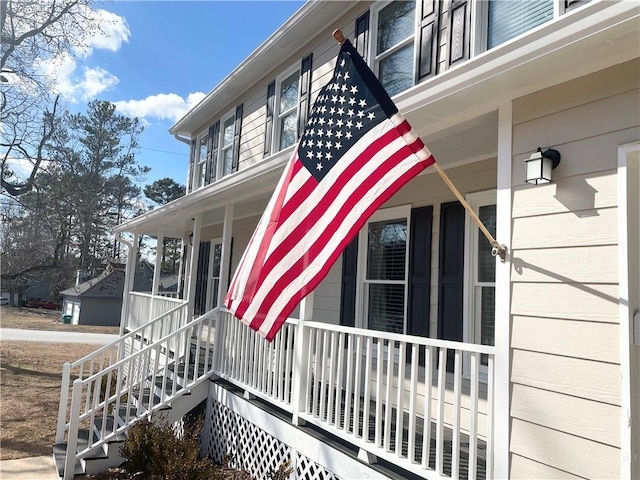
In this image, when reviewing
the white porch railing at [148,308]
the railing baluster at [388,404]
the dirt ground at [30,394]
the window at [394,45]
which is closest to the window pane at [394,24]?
the window at [394,45]

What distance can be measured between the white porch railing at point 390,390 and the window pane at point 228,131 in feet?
16.5

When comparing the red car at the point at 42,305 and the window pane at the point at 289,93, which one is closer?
the window pane at the point at 289,93

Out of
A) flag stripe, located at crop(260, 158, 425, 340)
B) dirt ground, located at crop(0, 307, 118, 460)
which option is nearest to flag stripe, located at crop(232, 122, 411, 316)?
flag stripe, located at crop(260, 158, 425, 340)

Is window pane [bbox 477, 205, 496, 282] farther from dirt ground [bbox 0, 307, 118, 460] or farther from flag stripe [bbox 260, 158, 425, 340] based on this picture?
dirt ground [bbox 0, 307, 118, 460]

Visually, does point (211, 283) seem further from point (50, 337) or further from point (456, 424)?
point (50, 337)

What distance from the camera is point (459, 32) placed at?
15.2ft

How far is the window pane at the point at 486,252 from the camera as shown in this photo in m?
4.40

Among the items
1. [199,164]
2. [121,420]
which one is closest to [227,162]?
[199,164]

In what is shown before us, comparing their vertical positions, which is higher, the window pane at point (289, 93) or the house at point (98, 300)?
the window pane at point (289, 93)

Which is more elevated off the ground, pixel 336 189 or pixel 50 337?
pixel 336 189

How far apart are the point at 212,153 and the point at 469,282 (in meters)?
7.84

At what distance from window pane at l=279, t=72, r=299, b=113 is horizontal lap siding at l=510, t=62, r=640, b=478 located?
5481mm

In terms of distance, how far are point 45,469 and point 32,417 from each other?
276 centimetres

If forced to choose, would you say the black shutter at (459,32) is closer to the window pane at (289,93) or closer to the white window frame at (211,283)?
the window pane at (289,93)
